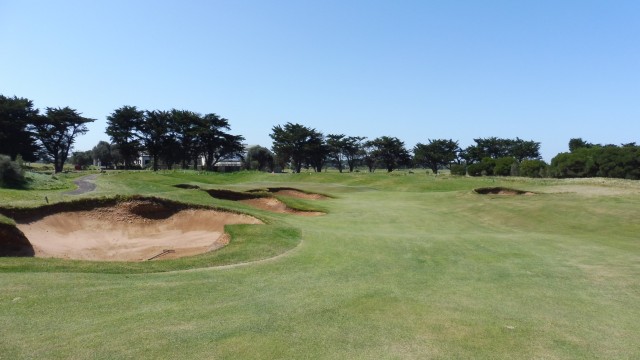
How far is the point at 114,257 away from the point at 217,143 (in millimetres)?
99545

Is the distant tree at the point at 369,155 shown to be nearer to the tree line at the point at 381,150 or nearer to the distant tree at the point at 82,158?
the tree line at the point at 381,150

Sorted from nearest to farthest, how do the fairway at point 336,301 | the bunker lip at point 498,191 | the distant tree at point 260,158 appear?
1. the fairway at point 336,301
2. the bunker lip at point 498,191
3. the distant tree at point 260,158

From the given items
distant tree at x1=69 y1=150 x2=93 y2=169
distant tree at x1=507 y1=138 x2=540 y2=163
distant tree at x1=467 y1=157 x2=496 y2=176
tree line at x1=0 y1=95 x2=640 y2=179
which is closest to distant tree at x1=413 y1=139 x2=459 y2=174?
tree line at x1=0 y1=95 x2=640 y2=179

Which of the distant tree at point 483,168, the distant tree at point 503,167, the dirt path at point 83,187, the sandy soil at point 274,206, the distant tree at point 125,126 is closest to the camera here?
the sandy soil at point 274,206

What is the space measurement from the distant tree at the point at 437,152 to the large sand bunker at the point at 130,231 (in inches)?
4626

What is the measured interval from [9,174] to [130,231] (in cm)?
3122

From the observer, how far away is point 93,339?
6.84 metres

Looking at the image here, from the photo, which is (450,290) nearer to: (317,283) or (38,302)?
(317,283)

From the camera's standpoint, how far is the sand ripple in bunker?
1741 cm

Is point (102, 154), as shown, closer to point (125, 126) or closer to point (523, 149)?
point (125, 126)

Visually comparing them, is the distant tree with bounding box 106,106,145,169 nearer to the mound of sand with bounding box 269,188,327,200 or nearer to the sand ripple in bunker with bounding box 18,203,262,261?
the mound of sand with bounding box 269,188,327,200

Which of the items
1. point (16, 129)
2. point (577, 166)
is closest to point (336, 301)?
point (577, 166)

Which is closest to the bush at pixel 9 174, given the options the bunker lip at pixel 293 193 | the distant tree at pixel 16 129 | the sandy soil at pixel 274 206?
the bunker lip at pixel 293 193

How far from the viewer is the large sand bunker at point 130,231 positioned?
1747 centimetres
